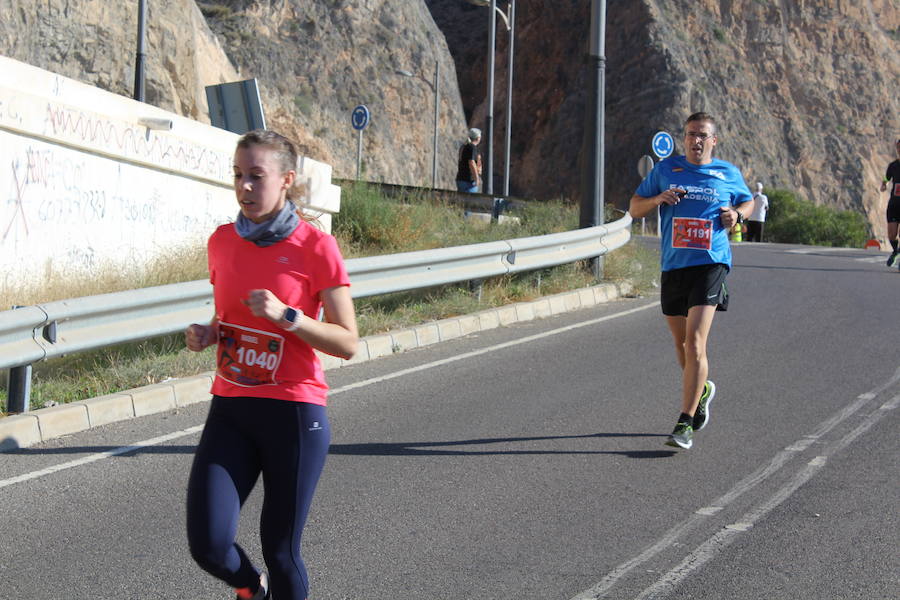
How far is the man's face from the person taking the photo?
7.20 m

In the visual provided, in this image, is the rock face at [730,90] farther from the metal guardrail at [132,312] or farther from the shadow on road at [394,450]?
the shadow on road at [394,450]

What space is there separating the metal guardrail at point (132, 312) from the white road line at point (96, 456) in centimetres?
77

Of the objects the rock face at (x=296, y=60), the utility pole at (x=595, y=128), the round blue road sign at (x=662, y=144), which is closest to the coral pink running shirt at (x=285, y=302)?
the utility pole at (x=595, y=128)

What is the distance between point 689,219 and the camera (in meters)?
7.30

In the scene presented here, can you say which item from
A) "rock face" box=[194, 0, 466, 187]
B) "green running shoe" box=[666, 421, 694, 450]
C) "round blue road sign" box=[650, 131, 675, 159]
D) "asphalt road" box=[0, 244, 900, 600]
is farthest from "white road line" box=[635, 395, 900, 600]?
"rock face" box=[194, 0, 466, 187]

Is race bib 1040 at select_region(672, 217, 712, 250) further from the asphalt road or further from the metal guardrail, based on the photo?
the metal guardrail

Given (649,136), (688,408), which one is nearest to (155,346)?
(688,408)

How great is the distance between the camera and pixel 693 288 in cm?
733

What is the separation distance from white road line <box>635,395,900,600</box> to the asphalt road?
0.01 metres

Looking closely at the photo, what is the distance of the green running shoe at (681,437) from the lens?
7.16m

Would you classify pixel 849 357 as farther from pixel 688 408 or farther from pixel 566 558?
pixel 566 558

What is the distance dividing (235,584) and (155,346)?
241 inches

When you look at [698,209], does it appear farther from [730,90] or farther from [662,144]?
[730,90]

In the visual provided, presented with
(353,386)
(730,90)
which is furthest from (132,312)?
(730,90)
